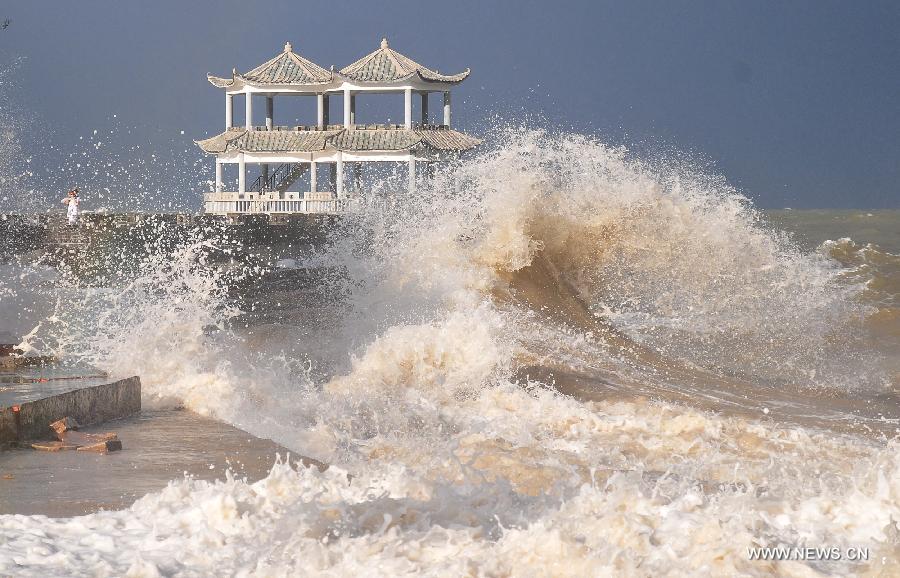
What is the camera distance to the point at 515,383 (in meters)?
9.77

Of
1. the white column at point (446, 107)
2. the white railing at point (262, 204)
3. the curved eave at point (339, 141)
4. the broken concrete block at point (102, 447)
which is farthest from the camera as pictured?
the white column at point (446, 107)

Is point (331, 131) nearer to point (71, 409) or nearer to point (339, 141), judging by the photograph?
point (339, 141)

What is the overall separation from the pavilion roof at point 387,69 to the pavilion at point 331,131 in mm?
34

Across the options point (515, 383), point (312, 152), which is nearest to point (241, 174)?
point (312, 152)

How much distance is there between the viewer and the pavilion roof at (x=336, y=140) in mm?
36344

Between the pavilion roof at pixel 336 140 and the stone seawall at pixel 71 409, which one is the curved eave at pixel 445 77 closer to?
the pavilion roof at pixel 336 140

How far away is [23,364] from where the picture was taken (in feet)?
26.1

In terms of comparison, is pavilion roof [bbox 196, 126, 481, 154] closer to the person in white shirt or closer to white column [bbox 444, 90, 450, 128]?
white column [bbox 444, 90, 450, 128]

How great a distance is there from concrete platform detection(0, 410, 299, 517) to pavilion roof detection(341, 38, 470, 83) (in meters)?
31.3

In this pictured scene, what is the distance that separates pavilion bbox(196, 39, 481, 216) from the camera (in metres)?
36.6

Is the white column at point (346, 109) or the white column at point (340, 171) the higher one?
the white column at point (346, 109)

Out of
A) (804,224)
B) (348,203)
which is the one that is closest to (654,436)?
(348,203)

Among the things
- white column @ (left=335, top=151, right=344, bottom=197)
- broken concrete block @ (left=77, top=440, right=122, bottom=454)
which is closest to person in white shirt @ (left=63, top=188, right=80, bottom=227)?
white column @ (left=335, top=151, right=344, bottom=197)

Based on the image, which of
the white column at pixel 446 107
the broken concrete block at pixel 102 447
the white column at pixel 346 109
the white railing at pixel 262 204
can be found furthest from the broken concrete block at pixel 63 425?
the white column at pixel 446 107
